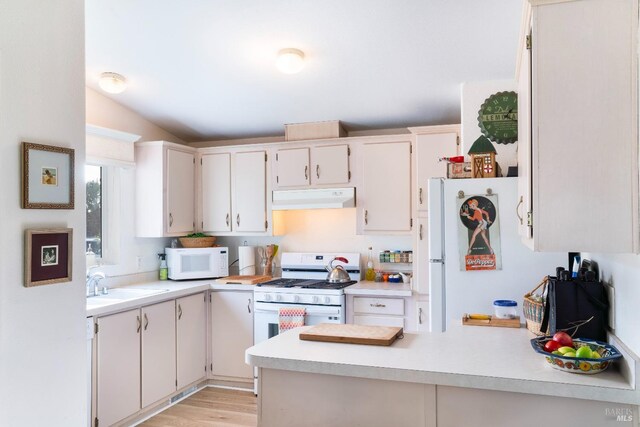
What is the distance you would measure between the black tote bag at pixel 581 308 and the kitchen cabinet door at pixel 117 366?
8.58 ft

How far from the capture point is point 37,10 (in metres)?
2.10

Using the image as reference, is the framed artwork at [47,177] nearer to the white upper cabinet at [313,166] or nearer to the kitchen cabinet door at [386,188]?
the white upper cabinet at [313,166]

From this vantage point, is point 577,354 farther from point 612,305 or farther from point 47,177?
point 47,177

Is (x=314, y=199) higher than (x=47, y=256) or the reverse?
higher

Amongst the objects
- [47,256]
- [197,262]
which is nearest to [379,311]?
[197,262]

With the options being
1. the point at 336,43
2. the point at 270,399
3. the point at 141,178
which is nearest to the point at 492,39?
the point at 336,43

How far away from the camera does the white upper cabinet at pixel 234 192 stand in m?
4.41

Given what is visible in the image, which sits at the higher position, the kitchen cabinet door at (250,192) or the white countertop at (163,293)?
the kitchen cabinet door at (250,192)

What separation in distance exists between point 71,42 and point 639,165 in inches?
90.5

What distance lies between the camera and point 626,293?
5.13 ft

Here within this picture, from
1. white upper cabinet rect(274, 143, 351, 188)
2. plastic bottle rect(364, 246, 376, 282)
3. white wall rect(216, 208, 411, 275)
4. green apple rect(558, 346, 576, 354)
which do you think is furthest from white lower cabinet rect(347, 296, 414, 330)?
green apple rect(558, 346, 576, 354)

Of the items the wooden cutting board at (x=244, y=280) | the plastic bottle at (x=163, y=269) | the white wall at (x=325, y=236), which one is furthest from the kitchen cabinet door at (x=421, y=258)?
the plastic bottle at (x=163, y=269)

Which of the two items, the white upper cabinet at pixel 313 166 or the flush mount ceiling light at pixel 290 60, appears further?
the white upper cabinet at pixel 313 166

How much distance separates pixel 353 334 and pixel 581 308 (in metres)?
0.85
